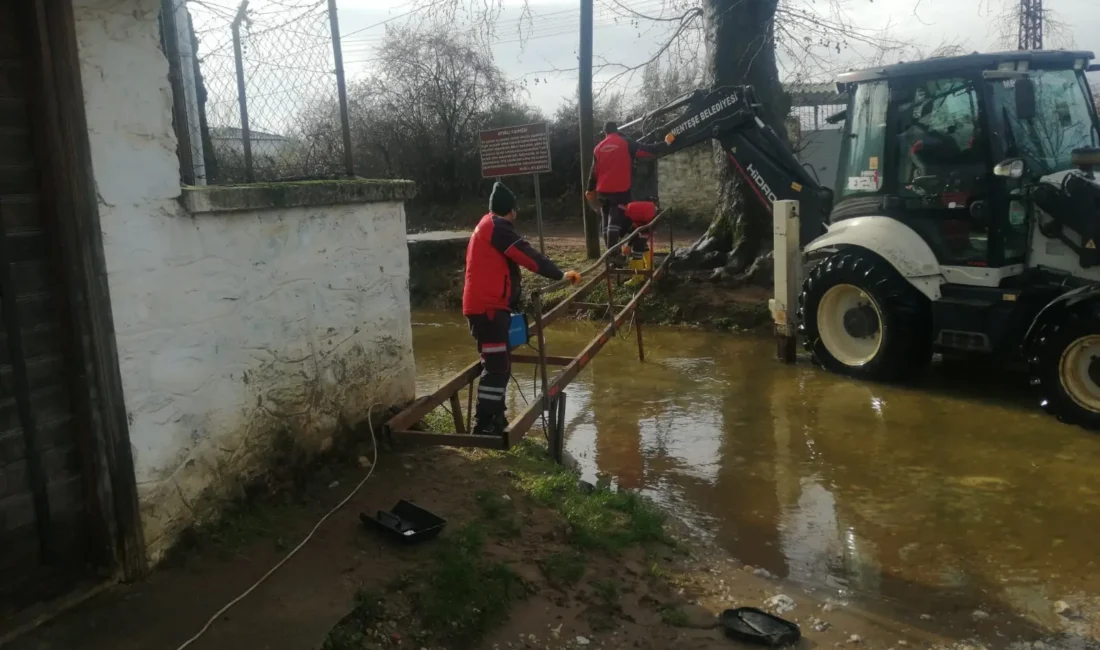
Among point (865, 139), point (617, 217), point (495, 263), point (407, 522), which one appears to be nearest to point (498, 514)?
point (407, 522)

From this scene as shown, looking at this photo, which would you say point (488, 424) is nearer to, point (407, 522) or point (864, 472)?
point (407, 522)

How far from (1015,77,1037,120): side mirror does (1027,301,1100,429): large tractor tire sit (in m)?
1.60

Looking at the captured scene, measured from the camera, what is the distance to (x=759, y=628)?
4012mm

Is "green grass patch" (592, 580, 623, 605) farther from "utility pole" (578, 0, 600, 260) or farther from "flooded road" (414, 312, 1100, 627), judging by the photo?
"utility pole" (578, 0, 600, 260)

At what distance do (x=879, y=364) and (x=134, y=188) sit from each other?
266 inches

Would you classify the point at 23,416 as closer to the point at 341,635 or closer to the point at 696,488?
the point at 341,635

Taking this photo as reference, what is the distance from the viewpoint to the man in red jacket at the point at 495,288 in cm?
570

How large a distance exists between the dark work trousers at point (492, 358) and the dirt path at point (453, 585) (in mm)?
696

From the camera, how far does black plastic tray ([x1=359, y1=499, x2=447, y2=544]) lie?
4.28 metres

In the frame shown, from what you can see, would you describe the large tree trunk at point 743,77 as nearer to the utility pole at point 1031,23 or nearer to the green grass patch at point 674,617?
the utility pole at point 1031,23

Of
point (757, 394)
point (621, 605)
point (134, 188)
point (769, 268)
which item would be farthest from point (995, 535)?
point (769, 268)

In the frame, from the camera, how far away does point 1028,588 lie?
4477 mm

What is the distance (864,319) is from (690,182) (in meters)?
12.2

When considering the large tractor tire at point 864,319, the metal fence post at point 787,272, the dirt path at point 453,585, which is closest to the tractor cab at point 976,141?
the large tractor tire at point 864,319
